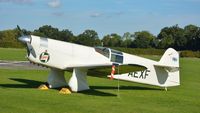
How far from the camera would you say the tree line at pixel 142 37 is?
12676 centimetres

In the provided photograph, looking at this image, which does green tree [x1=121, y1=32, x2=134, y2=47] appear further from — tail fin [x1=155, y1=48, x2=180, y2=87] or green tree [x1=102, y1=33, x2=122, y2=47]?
tail fin [x1=155, y1=48, x2=180, y2=87]

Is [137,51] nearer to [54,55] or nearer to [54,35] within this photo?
[54,35]

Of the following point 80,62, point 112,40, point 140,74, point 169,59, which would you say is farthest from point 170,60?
point 112,40

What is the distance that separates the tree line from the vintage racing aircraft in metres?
96.8

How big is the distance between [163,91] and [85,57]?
408 centimetres

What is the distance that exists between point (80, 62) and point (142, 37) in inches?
5297

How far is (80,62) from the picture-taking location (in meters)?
17.0

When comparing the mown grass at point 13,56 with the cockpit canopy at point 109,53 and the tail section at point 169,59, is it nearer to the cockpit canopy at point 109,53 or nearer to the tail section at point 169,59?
the tail section at point 169,59

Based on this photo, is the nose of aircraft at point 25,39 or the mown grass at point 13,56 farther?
the mown grass at point 13,56

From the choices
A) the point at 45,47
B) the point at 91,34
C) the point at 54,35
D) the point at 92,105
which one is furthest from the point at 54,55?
the point at 91,34

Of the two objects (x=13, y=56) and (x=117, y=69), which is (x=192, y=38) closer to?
(x=13, y=56)

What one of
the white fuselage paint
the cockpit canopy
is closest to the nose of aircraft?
the white fuselage paint

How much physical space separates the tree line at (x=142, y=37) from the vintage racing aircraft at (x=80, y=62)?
3811 inches

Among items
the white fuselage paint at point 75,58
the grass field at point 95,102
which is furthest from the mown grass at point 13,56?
the grass field at point 95,102
